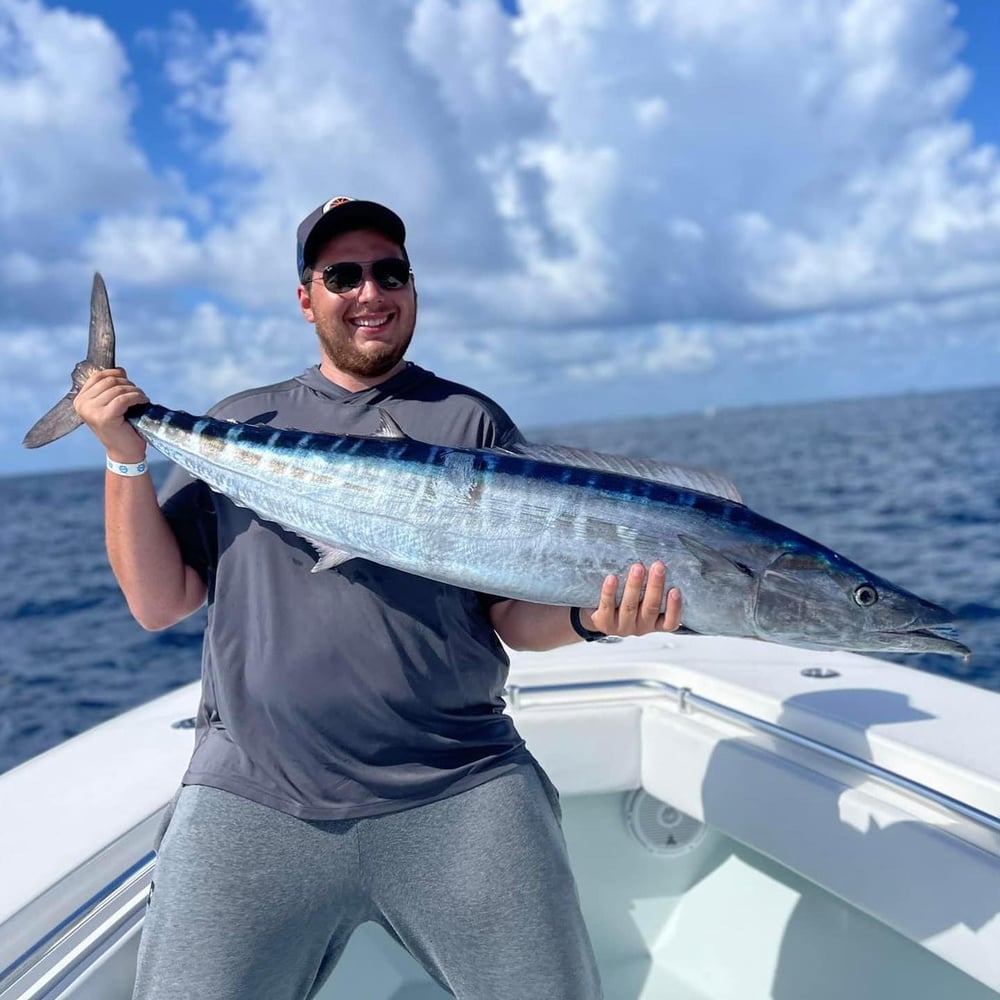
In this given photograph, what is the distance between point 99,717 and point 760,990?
7690 millimetres

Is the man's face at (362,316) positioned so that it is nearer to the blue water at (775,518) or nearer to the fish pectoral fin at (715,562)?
the fish pectoral fin at (715,562)

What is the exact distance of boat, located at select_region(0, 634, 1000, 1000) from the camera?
7.66 ft

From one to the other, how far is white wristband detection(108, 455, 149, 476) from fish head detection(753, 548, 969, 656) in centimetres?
174

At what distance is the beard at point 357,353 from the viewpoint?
258cm

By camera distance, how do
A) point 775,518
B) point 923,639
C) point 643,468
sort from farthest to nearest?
point 775,518 < point 643,468 < point 923,639

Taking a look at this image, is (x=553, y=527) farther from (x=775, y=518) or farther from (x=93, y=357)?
(x=775, y=518)

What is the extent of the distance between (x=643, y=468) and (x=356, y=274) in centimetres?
104

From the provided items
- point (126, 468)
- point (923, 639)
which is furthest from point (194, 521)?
point (923, 639)

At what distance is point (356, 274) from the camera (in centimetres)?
259

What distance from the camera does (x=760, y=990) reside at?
10.7 ft

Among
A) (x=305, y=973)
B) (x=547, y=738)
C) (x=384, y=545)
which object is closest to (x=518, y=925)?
(x=305, y=973)

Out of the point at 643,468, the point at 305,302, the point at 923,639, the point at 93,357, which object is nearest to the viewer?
the point at 923,639

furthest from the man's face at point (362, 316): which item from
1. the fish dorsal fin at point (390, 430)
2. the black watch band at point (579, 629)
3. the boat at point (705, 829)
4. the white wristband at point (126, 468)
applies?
the boat at point (705, 829)

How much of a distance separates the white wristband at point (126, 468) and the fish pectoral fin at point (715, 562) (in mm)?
1550
